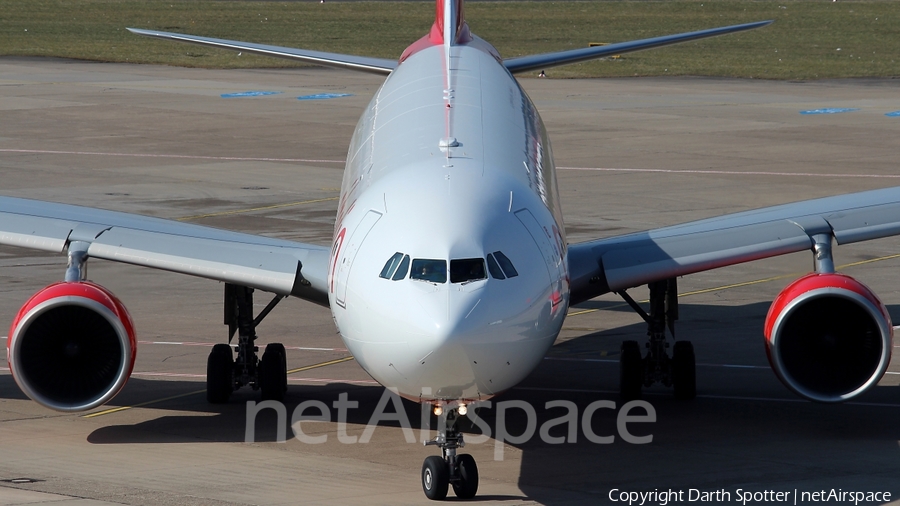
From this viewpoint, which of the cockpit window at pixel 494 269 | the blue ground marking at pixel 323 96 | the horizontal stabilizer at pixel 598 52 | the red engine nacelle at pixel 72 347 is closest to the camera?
the cockpit window at pixel 494 269

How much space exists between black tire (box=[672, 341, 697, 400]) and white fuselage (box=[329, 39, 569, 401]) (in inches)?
120

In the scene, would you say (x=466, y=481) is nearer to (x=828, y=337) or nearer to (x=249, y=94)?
(x=828, y=337)

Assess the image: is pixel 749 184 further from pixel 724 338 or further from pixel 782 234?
pixel 782 234

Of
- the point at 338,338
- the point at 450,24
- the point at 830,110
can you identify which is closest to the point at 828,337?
the point at 450,24

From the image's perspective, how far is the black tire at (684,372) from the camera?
19312mm

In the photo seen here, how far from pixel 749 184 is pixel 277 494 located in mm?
25453

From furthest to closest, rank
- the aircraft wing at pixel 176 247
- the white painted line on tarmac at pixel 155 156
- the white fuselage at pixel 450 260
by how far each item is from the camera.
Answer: the white painted line on tarmac at pixel 155 156, the aircraft wing at pixel 176 247, the white fuselage at pixel 450 260

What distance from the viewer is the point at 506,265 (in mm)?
13938

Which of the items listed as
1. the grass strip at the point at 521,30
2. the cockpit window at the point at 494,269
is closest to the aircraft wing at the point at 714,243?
the cockpit window at the point at 494,269

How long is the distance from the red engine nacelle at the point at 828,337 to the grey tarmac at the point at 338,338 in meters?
0.84

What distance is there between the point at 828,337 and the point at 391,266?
5882 mm

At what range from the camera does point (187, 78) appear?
216 ft

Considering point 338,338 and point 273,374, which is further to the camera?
point 338,338

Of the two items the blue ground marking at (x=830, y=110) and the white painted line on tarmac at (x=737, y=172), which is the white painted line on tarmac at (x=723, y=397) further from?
the blue ground marking at (x=830, y=110)
